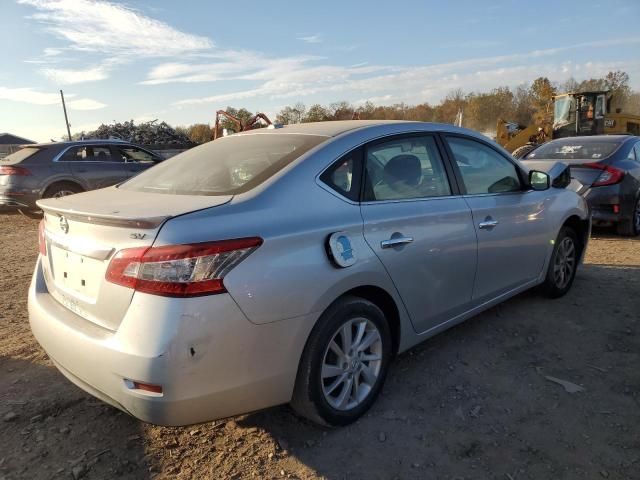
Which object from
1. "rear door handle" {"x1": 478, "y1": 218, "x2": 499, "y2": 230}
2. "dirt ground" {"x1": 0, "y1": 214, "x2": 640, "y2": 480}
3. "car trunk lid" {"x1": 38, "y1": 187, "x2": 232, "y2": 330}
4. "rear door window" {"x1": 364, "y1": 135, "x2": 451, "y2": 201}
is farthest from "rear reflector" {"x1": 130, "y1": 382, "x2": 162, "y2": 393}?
"rear door handle" {"x1": 478, "y1": 218, "x2": 499, "y2": 230}

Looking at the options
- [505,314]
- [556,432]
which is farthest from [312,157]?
[505,314]

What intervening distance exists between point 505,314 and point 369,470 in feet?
7.74

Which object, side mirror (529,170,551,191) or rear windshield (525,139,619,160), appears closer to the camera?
side mirror (529,170,551,191)

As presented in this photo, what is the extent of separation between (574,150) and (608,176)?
91cm

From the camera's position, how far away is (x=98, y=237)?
226 cm

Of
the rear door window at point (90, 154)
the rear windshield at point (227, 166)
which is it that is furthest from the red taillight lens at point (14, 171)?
the rear windshield at point (227, 166)

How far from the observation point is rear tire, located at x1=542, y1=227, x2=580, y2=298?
445 cm

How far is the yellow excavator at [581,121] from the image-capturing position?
1734cm

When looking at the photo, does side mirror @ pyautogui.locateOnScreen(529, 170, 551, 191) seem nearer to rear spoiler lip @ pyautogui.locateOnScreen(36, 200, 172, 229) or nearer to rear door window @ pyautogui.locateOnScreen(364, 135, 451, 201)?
rear door window @ pyautogui.locateOnScreen(364, 135, 451, 201)

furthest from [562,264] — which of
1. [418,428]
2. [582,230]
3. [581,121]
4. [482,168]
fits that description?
[581,121]

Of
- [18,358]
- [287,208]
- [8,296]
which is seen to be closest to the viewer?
[287,208]

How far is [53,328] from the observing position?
2461 millimetres

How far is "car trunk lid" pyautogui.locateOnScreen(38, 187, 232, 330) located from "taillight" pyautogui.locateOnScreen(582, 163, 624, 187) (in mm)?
6424

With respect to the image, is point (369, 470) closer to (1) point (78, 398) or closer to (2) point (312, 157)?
(2) point (312, 157)
